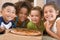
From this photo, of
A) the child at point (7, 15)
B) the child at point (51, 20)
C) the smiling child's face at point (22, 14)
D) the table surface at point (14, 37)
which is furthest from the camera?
the smiling child's face at point (22, 14)

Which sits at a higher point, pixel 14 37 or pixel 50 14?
pixel 50 14

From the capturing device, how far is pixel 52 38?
81 centimetres

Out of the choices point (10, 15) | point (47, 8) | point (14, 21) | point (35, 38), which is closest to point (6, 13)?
point (10, 15)

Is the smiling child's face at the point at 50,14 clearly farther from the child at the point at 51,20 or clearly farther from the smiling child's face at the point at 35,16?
the smiling child's face at the point at 35,16

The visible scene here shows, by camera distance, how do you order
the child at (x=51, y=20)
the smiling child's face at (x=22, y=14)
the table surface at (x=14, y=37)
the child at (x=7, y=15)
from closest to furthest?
the table surface at (x=14, y=37)
the child at (x=51, y=20)
the child at (x=7, y=15)
the smiling child's face at (x=22, y=14)

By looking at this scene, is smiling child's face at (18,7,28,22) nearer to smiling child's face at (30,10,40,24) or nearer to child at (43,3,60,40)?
smiling child's face at (30,10,40,24)

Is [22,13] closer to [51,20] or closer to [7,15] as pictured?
[7,15]

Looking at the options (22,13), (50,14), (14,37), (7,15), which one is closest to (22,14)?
(22,13)

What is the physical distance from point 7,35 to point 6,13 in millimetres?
354

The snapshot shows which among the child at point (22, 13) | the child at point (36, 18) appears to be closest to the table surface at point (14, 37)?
the child at point (36, 18)

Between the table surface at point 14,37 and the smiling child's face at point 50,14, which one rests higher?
the smiling child's face at point 50,14

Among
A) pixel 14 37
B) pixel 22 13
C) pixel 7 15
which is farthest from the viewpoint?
pixel 22 13

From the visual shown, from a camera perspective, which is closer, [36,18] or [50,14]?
[50,14]

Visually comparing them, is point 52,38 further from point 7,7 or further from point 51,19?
point 7,7
